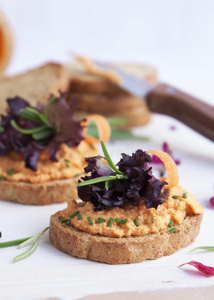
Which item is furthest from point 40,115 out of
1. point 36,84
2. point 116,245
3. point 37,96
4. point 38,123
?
point 36,84

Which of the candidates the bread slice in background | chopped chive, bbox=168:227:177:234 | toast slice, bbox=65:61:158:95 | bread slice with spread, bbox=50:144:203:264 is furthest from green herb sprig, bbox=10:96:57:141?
toast slice, bbox=65:61:158:95

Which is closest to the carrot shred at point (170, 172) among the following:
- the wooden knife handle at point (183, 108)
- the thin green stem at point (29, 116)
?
the thin green stem at point (29, 116)

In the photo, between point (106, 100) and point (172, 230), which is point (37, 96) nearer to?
point (106, 100)

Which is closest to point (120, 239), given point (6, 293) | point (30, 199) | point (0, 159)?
point (6, 293)

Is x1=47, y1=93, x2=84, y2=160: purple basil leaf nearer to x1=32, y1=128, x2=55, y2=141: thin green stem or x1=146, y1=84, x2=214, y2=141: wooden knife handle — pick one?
x1=32, y1=128, x2=55, y2=141: thin green stem

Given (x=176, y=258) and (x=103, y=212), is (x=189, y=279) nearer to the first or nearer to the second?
(x=176, y=258)

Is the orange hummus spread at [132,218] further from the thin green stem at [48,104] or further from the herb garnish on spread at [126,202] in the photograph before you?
the thin green stem at [48,104]
